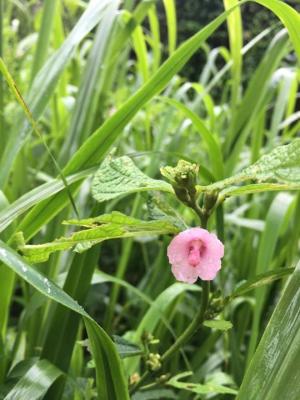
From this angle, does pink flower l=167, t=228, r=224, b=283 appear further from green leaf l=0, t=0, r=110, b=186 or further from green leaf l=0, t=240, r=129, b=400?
green leaf l=0, t=0, r=110, b=186

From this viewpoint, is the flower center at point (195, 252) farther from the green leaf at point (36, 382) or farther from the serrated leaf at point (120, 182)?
the green leaf at point (36, 382)

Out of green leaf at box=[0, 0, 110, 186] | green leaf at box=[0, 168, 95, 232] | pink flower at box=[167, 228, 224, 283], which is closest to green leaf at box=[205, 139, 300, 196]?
pink flower at box=[167, 228, 224, 283]

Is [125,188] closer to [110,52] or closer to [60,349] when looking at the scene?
[60,349]

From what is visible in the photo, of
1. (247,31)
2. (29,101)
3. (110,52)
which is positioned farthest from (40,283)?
(247,31)

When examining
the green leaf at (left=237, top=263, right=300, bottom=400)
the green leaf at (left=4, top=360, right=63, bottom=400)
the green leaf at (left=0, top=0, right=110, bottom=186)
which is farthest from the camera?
the green leaf at (left=0, top=0, right=110, bottom=186)

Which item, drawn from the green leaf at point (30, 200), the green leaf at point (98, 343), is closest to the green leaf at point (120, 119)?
the green leaf at point (30, 200)
